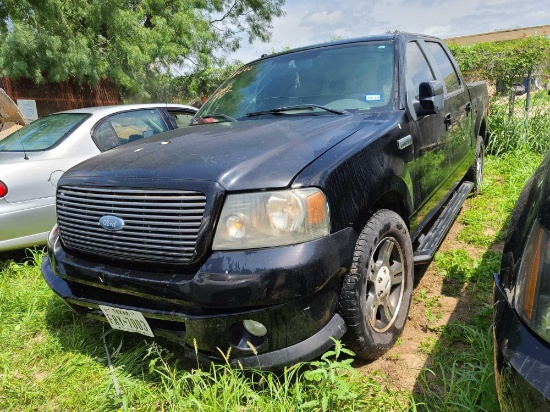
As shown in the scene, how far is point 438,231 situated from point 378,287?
1.15 meters

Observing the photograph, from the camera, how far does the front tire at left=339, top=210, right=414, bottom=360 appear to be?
1972mm

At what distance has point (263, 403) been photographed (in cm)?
191

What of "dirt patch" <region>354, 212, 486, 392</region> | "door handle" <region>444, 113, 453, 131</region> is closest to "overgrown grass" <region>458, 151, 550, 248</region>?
"dirt patch" <region>354, 212, 486, 392</region>

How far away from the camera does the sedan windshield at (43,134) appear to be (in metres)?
4.00

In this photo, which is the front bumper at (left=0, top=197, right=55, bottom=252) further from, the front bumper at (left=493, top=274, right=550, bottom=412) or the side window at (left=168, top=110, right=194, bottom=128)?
the front bumper at (left=493, top=274, right=550, bottom=412)

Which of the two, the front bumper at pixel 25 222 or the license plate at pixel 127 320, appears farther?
the front bumper at pixel 25 222

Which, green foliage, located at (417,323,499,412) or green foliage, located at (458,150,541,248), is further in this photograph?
green foliage, located at (458,150,541,248)

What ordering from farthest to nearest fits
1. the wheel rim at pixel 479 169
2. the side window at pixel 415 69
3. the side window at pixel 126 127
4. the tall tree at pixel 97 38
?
1. the tall tree at pixel 97 38
2. the wheel rim at pixel 479 169
3. the side window at pixel 126 127
4. the side window at pixel 415 69

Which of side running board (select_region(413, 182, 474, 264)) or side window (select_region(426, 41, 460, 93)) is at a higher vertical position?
side window (select_region(426, 41, 460, 93))

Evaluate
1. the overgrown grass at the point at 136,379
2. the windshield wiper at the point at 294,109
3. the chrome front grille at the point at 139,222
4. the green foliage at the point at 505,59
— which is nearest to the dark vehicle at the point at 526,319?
the overgrown grass at the point at 136,379

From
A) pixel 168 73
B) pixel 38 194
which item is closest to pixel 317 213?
pixel 38 194

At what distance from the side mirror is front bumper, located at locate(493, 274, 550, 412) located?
1602mm

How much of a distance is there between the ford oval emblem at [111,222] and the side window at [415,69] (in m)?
1.89

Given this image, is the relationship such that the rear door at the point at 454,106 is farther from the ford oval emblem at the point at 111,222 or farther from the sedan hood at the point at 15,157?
the sedan hood at the point at 15,157
